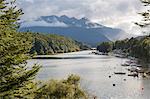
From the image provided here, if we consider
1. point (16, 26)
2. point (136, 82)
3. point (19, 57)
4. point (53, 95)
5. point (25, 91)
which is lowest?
point (136, 82)

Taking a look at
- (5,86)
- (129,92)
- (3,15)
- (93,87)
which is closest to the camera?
(5,86)

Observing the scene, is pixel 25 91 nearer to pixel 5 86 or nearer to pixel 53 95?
pixel 5 86

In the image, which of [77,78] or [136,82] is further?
[136,82]

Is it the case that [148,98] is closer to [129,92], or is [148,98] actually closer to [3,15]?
[129,92]

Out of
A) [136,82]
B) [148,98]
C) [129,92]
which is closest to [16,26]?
[148,98]

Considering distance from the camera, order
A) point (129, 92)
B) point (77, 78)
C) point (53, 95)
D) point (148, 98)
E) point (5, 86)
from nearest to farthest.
Result: point (5, 86), point (53, 95), point (77, 78), point (148, 98), point (129, 92)

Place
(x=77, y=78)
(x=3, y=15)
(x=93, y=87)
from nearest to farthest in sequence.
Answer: (x=3, y=15)
(x=77, y=78)
(x=93, y=87)

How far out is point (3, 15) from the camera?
53.3 feet

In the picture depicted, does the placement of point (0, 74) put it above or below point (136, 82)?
above

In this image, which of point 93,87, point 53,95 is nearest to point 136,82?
point 93,87

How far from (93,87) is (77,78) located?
126 feet

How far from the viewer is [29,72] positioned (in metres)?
16.4

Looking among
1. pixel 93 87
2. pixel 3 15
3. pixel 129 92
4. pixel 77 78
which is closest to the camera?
pixel 3 15

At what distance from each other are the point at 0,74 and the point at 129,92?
7785 cm
